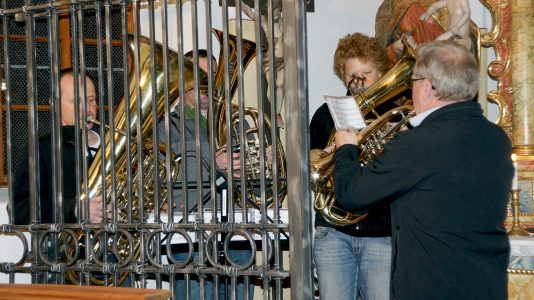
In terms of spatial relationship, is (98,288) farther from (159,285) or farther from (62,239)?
(62,239)

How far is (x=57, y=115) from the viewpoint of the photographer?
3.27 metres

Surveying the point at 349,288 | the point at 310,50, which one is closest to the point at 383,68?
the point at 349,288

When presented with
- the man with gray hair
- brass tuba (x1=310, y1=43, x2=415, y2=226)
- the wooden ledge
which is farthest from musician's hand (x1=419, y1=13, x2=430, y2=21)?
the wooden ledge

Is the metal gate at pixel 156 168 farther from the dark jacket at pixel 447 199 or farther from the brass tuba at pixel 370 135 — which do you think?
the dark jacket at pixel 447 199

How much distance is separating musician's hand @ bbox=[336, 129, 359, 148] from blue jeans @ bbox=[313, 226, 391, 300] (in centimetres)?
71

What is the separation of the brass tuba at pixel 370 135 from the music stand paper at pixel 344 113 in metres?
0.19

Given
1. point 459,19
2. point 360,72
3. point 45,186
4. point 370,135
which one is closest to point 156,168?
point 45,186

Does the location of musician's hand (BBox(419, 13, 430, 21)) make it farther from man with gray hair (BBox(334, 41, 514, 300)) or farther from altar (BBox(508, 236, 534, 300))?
man with gray hair (BBox(334, 41, 514, 300))

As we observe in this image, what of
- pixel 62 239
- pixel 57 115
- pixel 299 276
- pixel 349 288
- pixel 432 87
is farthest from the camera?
pixel 349 288

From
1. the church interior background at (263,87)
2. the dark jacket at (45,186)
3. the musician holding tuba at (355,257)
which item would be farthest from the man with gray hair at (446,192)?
the dark jacket at (45,186)

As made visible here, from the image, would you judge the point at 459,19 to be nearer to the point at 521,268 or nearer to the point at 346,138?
the point at 521,268

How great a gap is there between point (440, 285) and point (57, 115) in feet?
4.77

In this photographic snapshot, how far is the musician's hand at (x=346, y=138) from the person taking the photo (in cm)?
319

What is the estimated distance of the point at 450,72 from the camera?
9.98 ft
